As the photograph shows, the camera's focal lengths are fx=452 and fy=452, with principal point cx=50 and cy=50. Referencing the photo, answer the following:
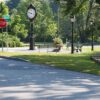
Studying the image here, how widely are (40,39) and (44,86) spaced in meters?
70.2

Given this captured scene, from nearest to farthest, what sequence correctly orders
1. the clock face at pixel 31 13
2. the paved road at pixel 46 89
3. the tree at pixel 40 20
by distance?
the paved road at pixel 46 89
the clock face at pixel 31 13
the tree at pixel 40 20

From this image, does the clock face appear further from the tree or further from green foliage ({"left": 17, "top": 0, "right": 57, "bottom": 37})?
green foliage ({"left": 17, "top": 0, "right": 57, "bottom": 37})

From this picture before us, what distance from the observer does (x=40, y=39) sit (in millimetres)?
84875

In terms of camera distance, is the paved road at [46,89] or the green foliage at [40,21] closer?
the paved road at [46,89]

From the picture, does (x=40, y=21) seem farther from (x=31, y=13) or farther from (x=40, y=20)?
(x=31, y=13)

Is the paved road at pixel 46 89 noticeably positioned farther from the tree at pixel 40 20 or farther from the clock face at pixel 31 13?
the tree at pixel 40 20

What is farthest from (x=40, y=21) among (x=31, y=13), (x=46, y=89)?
(x=46, y=89)

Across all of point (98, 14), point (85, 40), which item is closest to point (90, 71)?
point (98, 14)

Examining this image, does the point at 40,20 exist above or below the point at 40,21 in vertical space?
above

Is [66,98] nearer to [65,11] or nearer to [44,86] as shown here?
[44,86]

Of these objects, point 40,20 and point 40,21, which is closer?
point 40,21

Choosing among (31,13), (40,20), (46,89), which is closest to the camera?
(46,89)

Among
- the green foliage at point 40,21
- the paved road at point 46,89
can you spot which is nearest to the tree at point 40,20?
the green foliage at point 40,21

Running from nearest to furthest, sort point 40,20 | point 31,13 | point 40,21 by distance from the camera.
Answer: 1. point 31,13
2. point 40,21
3. point 40,20
